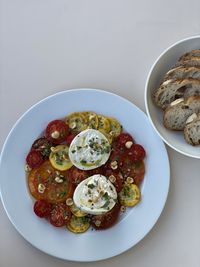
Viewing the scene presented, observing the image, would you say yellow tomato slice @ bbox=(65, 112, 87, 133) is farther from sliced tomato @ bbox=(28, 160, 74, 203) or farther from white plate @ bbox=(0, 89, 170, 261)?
sliced tomato @ bbox=(28, 160, 74, 203)

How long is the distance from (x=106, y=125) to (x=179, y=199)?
385 mm

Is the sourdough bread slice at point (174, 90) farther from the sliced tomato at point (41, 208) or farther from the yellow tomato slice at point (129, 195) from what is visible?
the sliced tomato at point (41, 208)

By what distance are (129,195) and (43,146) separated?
34cm

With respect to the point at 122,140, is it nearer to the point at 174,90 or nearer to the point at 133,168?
the point at 133,168

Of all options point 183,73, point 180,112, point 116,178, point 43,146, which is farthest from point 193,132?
point 43,146

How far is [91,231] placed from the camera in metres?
1.66

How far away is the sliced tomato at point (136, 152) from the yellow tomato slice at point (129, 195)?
3.9 inches

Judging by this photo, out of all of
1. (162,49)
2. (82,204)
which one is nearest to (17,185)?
(82,204)

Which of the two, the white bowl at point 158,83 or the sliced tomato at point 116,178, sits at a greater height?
the white bowl at point 158,83

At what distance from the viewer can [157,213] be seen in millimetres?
1663

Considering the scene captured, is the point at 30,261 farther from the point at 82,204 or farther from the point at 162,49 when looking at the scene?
the point at 162,49

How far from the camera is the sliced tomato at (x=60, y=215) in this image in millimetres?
1626

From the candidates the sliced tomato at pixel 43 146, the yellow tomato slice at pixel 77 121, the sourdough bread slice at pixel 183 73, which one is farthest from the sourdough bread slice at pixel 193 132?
the sliced tomato at pixel 43 146

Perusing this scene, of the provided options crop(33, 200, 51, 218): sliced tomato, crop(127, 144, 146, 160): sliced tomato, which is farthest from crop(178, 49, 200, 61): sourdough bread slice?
crop(33, 200, 51, 218): sliced tomato
